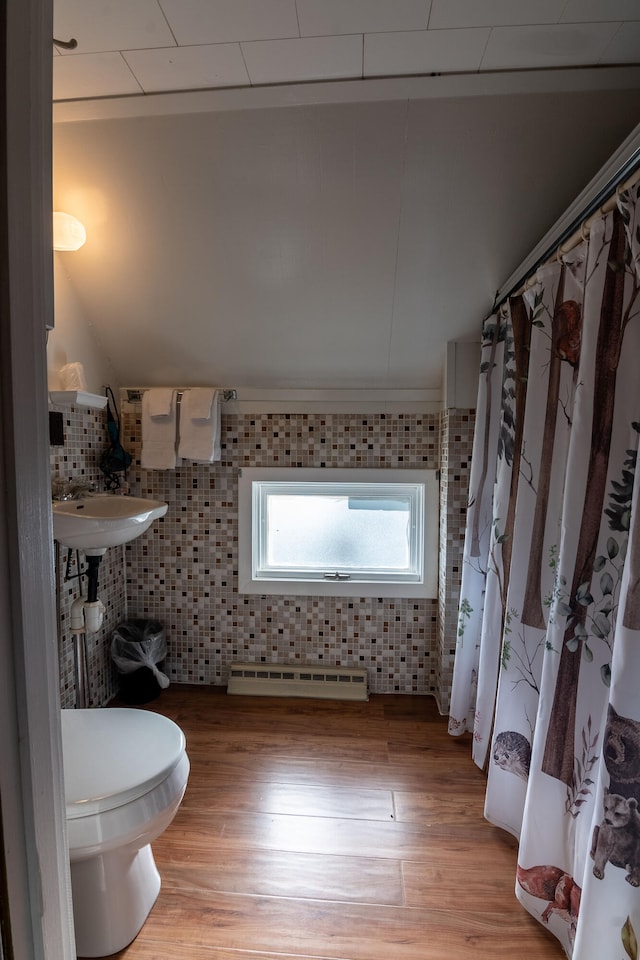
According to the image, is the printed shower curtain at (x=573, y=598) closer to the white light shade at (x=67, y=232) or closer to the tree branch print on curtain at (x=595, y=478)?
the tree branch print on curtain at (x=595, y=478)

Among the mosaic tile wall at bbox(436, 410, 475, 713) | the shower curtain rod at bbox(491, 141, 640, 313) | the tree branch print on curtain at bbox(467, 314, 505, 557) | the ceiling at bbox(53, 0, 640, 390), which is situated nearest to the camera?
the shower curtain rod at bbox(491, 141, 640, 313)

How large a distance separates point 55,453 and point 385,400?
4.83ft

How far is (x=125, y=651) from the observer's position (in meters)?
2.23

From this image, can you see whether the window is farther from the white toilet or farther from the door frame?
the door frame

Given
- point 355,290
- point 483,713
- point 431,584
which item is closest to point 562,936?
point 483,713

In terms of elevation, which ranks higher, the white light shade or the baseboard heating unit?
the white light shade

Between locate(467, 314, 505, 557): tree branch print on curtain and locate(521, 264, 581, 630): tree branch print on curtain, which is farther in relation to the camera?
locate(467, 314, 505, 557): tree branch print on curtain

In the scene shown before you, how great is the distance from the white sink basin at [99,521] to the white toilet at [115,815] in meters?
0.56

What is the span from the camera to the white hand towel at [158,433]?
2.21 m

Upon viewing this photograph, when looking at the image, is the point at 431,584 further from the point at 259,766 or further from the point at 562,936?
the point at 562,936

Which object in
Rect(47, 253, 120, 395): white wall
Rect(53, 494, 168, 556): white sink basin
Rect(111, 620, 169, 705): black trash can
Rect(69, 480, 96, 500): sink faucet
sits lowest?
Rect(111, 620, 169, 705): black trash can

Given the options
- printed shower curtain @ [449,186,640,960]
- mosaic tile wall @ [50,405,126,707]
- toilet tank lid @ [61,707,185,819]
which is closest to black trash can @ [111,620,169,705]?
mosaic tile wall @ [50,405,126,707]

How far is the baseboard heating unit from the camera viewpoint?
2.30 m

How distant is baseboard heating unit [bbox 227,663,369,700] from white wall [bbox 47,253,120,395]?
158cm
